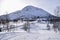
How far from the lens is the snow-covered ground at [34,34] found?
2.34 metres

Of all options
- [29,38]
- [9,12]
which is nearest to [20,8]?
[9,12]

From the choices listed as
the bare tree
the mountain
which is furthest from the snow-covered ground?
the bare tree

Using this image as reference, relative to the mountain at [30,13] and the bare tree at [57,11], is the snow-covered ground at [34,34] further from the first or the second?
the bare tree at [57,11]

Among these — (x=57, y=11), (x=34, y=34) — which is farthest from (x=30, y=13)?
(x=57, y=11)

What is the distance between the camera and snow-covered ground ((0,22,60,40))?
2342mm

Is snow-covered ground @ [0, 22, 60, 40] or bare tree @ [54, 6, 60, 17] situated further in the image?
bare tree @ [54, 6, 60, 17]

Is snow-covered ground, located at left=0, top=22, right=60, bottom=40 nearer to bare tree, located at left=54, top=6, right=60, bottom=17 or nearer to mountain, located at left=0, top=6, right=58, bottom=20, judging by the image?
mountain, located at left=0, top=6, right=58, bottom=20

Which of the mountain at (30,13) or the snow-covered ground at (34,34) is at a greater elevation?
the mountain at (30,13)

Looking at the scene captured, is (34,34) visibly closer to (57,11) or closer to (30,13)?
(30,13)

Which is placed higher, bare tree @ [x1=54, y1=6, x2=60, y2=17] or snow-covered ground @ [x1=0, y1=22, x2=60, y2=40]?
bare tree @ [x1=54, y1=6, x2=60, y2=17]

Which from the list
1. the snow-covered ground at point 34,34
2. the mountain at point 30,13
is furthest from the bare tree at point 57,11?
the snow-covered ground at point 34,34

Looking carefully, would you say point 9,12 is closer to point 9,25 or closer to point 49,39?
point 9,25

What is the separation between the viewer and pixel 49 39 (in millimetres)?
2295

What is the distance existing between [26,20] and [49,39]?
2.03ft
